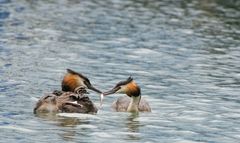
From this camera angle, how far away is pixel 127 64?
32.8m

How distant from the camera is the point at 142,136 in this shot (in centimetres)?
2136

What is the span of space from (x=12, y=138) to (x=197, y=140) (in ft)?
12.6

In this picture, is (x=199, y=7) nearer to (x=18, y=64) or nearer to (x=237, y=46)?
(x=237, y=46)

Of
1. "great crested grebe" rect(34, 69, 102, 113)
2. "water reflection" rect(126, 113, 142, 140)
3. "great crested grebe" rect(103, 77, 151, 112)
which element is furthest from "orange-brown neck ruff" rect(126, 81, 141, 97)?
"great crested grebe" rect(34, 69, 102, 113)

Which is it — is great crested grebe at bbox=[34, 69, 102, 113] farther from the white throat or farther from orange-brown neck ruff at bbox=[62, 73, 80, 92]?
the white throat

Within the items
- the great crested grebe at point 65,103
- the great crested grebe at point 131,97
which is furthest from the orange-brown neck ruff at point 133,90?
the great crested grebe at point 65,103

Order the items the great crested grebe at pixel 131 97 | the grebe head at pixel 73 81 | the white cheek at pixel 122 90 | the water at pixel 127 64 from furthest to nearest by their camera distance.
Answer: the white cheek at pixel 122 90 < the great crested grebe at pixel 131 97 < the grebe head at pixel 73 81 < the water at pixel 127 64

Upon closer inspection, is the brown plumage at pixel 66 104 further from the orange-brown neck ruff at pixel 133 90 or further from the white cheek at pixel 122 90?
the orange-brown neck ruff at pixel 133 90

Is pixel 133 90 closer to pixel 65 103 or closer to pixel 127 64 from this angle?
pixel 65 103

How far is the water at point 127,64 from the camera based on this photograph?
2194cm

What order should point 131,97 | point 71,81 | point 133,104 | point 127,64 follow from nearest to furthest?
point 71,81 < point 133,104 < point 131,97 < point 127,64

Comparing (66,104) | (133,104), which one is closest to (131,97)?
(133,104)

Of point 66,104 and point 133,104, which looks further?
point 133,104

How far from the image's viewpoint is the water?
2194cm
